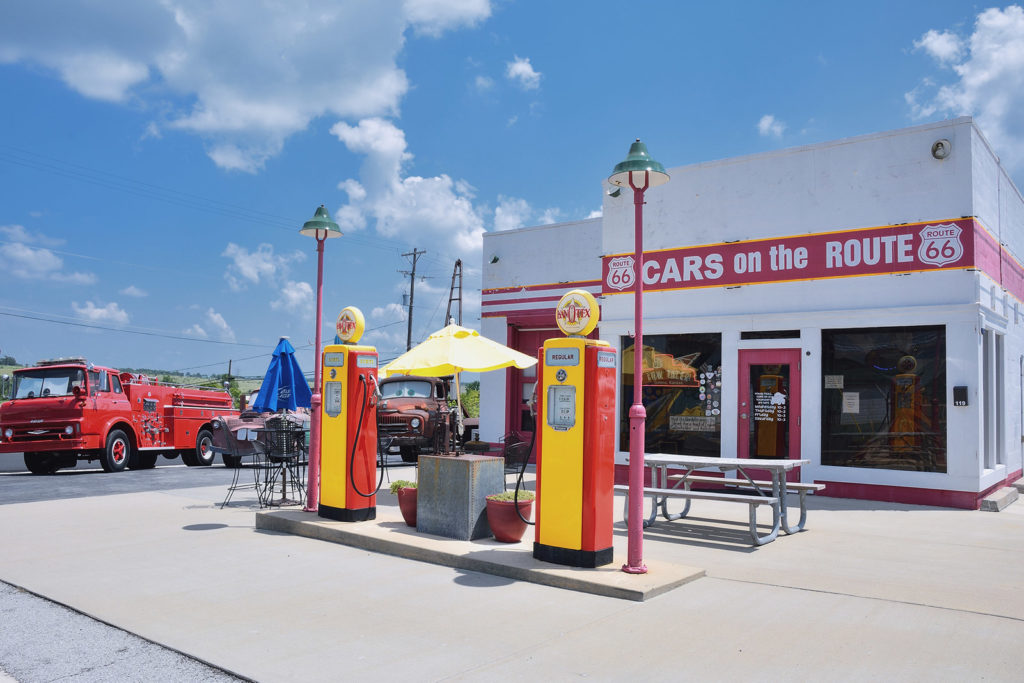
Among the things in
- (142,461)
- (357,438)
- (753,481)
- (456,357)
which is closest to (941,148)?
(753,481)

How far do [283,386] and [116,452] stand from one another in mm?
5617

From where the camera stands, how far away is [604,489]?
6.17 metres

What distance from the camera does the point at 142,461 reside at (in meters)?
16.3

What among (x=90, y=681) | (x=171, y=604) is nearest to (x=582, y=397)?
(x=171, y=604)

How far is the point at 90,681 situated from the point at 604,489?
369cm

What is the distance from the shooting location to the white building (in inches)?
409

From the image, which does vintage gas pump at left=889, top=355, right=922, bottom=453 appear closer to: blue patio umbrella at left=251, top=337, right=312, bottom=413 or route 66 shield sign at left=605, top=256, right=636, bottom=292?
route 66 shield sign at left=605, top=256, right=636, bottom=292

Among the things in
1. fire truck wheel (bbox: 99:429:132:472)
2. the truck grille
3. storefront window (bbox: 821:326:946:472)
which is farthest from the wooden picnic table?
the truck grille

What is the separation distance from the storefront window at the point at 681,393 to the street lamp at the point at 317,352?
5574mm

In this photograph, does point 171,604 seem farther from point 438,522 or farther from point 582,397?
point 582,397

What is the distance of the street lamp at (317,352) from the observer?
8875 millimetres

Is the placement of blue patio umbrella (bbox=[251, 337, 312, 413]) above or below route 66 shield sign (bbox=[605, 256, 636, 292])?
below

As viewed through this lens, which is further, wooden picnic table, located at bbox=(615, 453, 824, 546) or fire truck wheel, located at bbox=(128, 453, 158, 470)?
fire truck wheel, located at bbox=(128, 453, 158, 470)

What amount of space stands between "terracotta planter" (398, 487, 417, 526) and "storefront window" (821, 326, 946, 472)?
6313 mm
